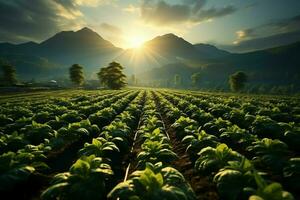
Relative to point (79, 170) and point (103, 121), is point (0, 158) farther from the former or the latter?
point (103, 121)

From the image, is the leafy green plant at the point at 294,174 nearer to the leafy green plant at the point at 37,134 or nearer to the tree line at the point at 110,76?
the leafy green plant at the point at 37,134

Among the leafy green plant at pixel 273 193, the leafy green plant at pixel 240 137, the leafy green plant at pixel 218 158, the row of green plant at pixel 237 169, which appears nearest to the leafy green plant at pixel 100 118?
the row of green plant at pixel 237 169

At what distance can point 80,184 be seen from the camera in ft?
20.8

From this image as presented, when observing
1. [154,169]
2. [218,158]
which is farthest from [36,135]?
[218,158]

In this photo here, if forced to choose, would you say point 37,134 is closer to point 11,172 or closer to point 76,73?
point 11,172

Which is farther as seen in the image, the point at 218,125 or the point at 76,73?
the point at 76,73

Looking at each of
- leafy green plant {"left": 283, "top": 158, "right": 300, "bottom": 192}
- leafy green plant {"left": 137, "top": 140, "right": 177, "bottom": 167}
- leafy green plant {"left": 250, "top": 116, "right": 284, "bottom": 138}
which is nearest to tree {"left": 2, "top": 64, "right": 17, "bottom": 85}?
leafy green plant {"left": 250, "top": 116, "right": 284, "bottom": 138}

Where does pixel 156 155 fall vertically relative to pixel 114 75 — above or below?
below

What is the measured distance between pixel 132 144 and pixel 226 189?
852cm

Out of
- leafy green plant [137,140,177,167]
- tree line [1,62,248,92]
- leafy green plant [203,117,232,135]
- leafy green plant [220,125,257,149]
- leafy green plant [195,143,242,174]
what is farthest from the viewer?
tree line [1,62,248,92]

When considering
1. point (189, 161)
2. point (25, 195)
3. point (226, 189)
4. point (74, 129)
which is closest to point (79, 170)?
point (25, 195)

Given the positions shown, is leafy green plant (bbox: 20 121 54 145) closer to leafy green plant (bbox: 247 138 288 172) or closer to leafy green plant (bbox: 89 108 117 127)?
leafy green plant (bbox: 89 108 117 127)

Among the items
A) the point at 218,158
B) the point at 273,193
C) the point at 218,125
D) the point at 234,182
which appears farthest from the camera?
the point at 218,125

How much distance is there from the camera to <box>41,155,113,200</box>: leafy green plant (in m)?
5.98
